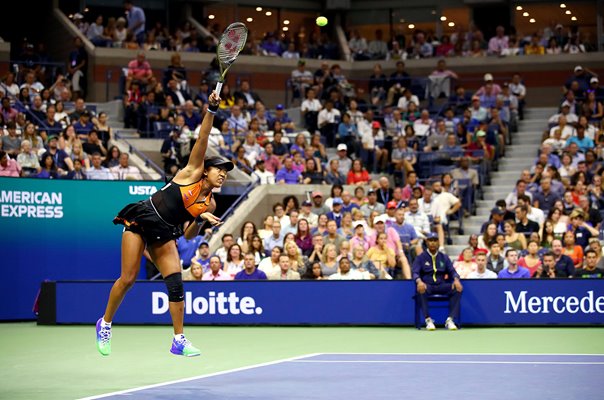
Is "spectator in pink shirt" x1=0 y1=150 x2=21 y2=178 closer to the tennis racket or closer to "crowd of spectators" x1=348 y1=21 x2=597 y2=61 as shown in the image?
the tennis racket

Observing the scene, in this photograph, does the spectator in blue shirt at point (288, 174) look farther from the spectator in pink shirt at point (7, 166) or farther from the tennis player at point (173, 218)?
the tennis player at point (173, 218)

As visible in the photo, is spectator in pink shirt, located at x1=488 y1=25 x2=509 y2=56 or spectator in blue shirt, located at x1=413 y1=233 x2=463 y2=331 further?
spectator in pink shirt, located at x1=488 y1=25 x2=509 y2=56

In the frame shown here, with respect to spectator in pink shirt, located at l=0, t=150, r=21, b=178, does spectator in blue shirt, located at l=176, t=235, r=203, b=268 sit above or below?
below

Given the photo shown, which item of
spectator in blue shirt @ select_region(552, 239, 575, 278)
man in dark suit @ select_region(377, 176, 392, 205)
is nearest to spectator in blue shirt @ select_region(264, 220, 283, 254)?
man in dark suit @ select_region(377, 176, 392, 205)

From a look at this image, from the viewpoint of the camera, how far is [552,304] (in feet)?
56.6

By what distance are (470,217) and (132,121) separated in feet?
27.4

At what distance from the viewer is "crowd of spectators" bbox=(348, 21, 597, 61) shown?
32312mm

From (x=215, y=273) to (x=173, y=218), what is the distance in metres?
8.25

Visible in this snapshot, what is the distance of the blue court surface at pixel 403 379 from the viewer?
9172 mm

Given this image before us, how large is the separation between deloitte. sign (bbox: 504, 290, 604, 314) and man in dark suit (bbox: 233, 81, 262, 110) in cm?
1196

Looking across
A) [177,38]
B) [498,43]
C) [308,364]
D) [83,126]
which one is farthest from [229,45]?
[498,43]

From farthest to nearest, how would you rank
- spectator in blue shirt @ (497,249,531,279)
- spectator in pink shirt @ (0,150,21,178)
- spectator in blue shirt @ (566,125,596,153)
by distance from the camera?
spectator in blue shirt @ (566,125,596,153) → spectator in pink shirt @ (0,150,21,178) → spectator in blue shirt @ (497,249,531,279)

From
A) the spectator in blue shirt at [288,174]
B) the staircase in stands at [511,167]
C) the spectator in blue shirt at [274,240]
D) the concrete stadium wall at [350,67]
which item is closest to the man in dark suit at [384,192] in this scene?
the staircase in stands at [511,167]

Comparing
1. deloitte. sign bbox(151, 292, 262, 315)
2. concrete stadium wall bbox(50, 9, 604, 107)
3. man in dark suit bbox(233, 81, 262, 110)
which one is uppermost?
concrete stadium wall bbox(50, 9, 604, 107)
